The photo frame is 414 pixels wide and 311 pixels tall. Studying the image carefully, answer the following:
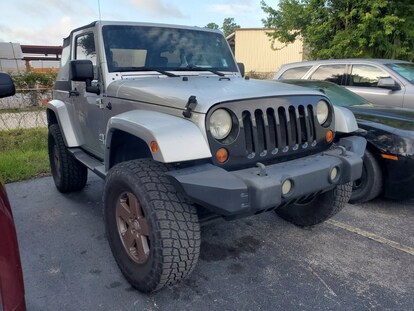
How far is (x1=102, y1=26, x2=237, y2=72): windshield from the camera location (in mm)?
3363

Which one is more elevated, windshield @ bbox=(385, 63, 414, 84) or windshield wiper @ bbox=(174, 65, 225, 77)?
windshield wiper @ bbox=(174, 65, 225, 77)

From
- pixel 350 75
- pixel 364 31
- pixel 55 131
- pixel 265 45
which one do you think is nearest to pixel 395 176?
pixel 350 75

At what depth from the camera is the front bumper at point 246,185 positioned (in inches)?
82.1

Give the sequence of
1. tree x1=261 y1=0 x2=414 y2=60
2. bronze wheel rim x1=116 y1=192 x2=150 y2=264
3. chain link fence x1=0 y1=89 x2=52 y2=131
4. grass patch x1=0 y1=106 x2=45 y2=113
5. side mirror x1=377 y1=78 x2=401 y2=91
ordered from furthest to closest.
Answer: tree x1=261 y1=0 x2=414 y2=60
grass patch x1=0 y1=106 x2=45 y2=113
chain link fence x1=0 y1=89 x2=52 y2=131
side mirror x1=377 y1=78 x2=401 y2=91
bronze wheel rim x1=116 y1=192 x2=150 y2=264

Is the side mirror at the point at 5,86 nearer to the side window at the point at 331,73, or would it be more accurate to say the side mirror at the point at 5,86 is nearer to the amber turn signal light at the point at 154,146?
the amber turn signal light at the point at 154,146

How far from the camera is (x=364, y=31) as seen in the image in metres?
9.95

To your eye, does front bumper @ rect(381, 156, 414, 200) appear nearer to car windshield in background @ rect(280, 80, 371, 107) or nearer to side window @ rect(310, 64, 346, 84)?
car windshield in background @ rect(280, 80, 371, 107)

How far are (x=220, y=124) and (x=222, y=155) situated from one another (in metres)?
0.21

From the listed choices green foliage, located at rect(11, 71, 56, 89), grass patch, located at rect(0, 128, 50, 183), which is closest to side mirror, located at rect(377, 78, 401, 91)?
grass patch, located at rect(0, 128, 50, 183)

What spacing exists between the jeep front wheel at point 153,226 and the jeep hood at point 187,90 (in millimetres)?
491

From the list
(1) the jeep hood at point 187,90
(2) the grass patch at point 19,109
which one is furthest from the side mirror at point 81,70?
(2) the grass patch at point 19,109

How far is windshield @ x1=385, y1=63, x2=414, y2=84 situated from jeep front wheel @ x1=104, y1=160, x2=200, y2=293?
5.34 m

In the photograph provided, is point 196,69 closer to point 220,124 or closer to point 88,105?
point 88,105

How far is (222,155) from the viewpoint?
2.34m
